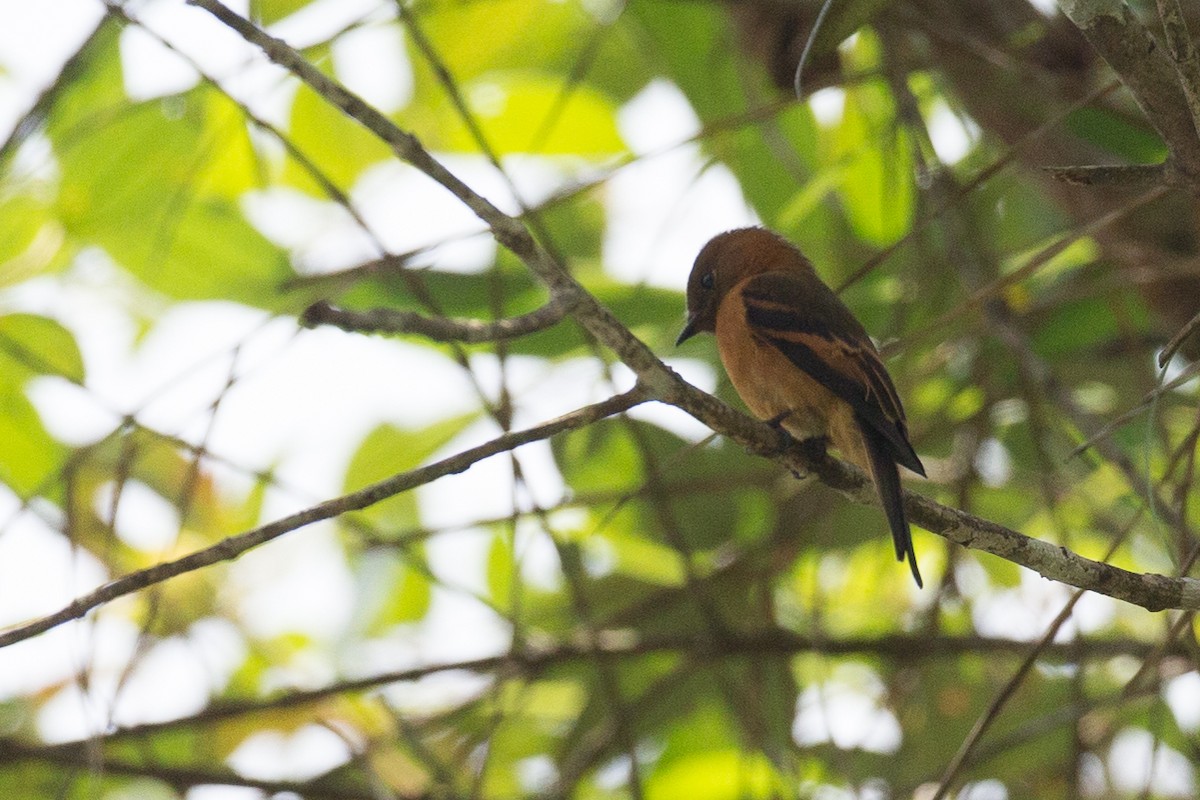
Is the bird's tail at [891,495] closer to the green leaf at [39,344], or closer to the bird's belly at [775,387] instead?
the bird's belly at [775,387]

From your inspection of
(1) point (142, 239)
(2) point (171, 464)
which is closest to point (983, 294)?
(1) point (142, 239)

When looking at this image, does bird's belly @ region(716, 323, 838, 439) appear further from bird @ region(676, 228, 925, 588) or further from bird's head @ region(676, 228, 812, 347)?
bird's head @ region(676, 228, 812, 347)

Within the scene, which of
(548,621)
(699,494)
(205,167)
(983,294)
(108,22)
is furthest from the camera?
(548,621)

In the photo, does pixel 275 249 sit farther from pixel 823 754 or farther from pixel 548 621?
pixel 823 754

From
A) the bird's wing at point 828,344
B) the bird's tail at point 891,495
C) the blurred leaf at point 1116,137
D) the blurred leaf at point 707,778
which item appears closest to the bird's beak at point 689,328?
the bird's wing at point 828,344

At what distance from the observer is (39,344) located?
3.83 metres

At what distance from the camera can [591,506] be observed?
4473 mm

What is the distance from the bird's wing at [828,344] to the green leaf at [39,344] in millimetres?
1915

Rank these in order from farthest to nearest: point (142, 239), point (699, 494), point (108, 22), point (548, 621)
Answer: point (548, 621), point (699, 494), point (142, 239), point (108, 22)

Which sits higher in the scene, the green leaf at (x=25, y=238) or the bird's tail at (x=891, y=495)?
the green leaf at (x=25, y=238)

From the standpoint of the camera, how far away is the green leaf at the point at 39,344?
12.0 feet

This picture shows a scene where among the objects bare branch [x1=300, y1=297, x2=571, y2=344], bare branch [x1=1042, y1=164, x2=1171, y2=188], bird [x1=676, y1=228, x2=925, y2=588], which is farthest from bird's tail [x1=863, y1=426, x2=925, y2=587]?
bare branch [x1=300, y1=297, x2=571, y2=344]

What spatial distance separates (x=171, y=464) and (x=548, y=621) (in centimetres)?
157

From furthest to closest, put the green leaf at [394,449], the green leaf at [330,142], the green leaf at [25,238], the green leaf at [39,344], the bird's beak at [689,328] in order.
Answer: the green leaf at [330,142] < the green leaf at [394,449] < the green leaf at [25,238] < the bird's beak at [689,328] < the green leaf at [39,344]
